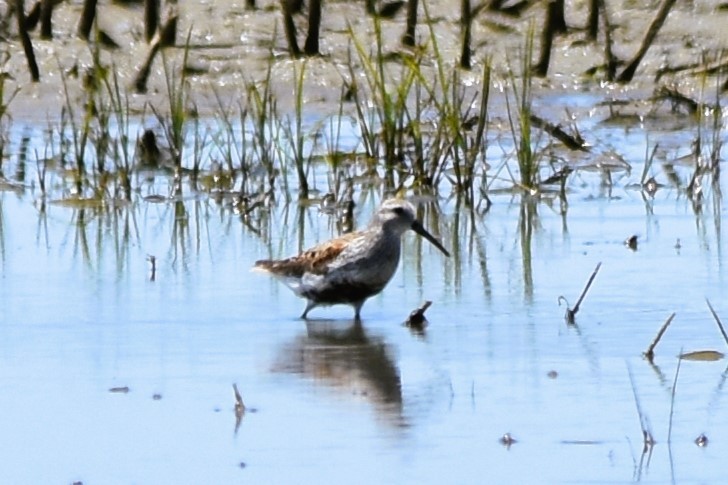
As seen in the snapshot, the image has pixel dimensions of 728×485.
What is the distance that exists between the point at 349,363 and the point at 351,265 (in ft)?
3.72

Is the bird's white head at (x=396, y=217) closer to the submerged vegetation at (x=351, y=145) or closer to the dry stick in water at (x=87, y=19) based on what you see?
the submerged vegetation at (x=351, y=145)

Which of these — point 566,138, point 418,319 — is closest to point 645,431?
point 418,319

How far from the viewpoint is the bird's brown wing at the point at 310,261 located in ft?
27.6

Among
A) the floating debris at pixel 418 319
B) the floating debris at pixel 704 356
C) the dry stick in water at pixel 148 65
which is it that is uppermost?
the dry stick in water at pixel 148 65

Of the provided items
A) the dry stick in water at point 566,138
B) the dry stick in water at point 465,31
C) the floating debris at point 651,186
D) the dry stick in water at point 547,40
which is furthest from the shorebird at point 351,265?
the dry stick in water at point 547,40

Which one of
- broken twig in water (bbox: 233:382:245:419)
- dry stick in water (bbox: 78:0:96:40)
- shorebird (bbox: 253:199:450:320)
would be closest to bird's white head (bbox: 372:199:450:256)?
shorebird (bbox: 253:199:450:320)

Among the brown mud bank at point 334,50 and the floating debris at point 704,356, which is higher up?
the brown mud bank at point 334,50

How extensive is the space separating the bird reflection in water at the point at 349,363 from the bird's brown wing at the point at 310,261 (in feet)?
0.98

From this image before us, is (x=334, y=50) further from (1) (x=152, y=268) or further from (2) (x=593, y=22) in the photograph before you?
(1) (x=152, y=268)

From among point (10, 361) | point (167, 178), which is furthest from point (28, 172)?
point (10, 361)

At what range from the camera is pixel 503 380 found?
268 inches

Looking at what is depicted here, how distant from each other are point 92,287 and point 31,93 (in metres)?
5.66

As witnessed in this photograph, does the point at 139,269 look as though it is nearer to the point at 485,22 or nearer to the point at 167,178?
the point at 167,178

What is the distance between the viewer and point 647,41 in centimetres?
1423
